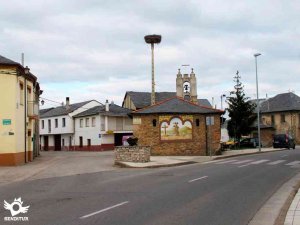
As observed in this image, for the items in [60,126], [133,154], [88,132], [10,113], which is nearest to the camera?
[10,113]

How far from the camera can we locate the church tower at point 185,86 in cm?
5606

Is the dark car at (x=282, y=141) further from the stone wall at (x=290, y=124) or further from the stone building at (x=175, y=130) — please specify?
the stone wall at (x=290, y=124)

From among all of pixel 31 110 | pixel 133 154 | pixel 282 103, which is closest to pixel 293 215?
pixel 133 154

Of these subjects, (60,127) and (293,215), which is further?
(60,127)

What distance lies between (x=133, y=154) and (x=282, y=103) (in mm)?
59933

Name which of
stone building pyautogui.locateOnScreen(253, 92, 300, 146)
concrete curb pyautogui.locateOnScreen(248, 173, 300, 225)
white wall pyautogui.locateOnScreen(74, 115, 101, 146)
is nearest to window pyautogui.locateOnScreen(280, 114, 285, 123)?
stone building pyautogui.locateOnScreen(253, 92, 300, 146)

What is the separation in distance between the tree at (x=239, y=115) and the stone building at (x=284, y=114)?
59.6ft

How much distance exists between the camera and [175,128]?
124 feet

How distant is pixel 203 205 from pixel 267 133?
5659cm

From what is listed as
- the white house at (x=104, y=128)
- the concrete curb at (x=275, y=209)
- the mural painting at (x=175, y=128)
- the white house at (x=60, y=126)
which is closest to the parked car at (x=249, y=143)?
the white house at (x=104, y=128)

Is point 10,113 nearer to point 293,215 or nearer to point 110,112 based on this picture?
point 293,215

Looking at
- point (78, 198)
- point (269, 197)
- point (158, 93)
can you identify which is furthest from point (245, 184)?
point (158, 93)

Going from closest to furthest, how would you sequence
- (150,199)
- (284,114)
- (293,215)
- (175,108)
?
(293,215)
(150,199)
(175,108)
(284,114)

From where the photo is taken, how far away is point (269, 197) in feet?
42.6
